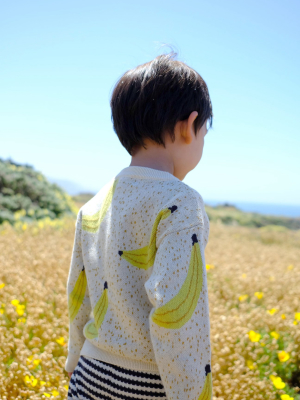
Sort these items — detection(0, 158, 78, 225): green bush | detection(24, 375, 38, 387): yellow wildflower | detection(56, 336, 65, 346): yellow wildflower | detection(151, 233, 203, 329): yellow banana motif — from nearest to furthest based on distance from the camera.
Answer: detection(151, 233, 203, 329): yellow banana motif
detection(24, 375, 38, 387): yellow wildflower
detection(56, 336, 65, 346): yellow wildflower
detection(0, 158, 78, 225): green bush

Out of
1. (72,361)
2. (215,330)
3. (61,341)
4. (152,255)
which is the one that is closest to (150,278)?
(152,255)

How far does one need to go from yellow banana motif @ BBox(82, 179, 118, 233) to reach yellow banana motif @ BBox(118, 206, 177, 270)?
0.20 metres

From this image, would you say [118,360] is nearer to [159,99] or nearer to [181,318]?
[181,318]

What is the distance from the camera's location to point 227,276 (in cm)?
370

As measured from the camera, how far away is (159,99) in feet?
3.74

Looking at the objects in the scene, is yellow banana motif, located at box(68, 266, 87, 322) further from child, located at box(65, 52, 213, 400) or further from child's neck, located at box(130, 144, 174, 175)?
child's neck, located at box(130, 144, 174, 175)

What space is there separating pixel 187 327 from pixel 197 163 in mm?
561

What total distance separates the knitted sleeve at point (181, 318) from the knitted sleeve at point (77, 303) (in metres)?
0.53

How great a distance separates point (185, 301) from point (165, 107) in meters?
0.59

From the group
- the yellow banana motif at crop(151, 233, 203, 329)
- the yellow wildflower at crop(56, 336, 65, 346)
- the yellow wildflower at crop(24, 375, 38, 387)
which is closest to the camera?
the yellow banana motif at crop(151, 233, 203, 329)

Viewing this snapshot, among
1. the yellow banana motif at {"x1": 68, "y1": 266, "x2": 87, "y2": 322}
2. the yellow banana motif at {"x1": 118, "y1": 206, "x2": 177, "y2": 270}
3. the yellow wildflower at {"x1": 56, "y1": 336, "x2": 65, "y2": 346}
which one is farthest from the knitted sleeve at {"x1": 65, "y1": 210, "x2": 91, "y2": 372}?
the yellow wildflower at {"x1": 56, "y1": 336, "x2": 65, "y2": 346}

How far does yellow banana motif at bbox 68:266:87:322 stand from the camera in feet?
4.70

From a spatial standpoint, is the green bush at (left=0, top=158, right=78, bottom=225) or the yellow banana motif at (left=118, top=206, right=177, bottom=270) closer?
the yellow banana motif at (left=118, top=206, right=177, bottom=270)

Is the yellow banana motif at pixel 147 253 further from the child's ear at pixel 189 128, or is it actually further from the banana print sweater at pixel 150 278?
the child's ear at pixel 189 128
